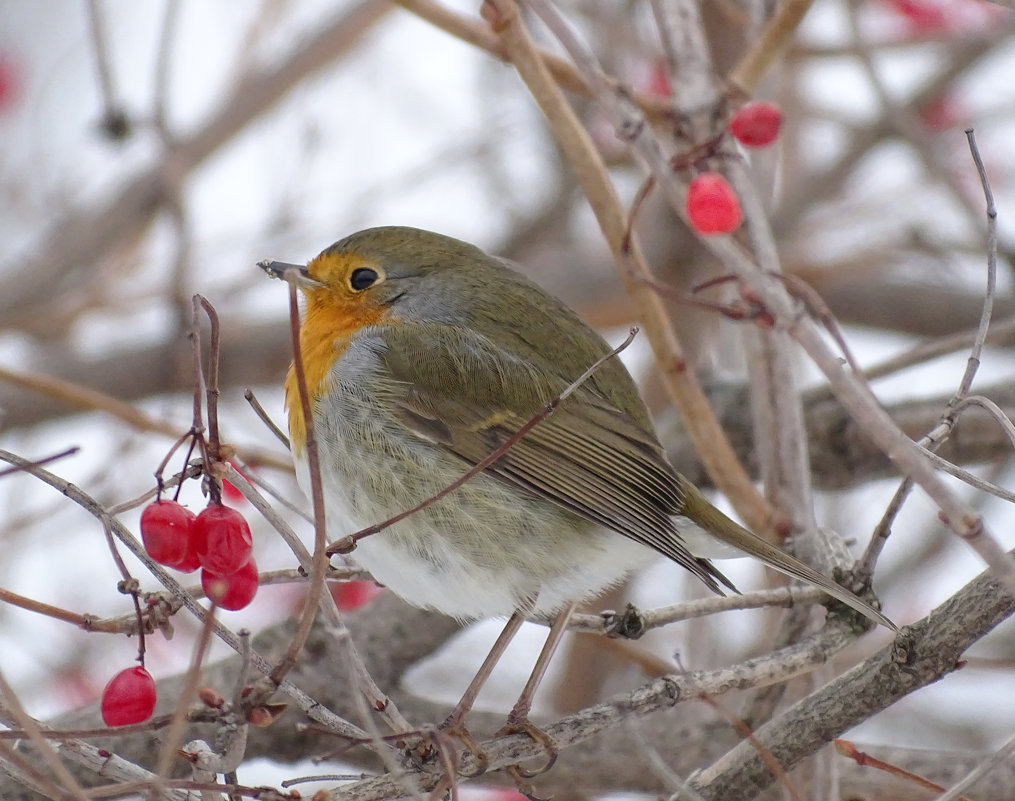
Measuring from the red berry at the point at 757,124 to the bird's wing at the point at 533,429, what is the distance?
25.5 inches

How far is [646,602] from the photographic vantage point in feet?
14.6

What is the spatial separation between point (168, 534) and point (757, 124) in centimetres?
134

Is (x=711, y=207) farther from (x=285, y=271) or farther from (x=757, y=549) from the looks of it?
(x=285, y=271)

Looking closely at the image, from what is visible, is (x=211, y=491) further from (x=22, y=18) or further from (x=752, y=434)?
(x=22, y=18)

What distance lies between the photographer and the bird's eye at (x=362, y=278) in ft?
9.09

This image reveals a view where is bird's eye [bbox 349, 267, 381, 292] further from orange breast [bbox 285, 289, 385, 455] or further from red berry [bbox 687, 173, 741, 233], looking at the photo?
red berry [bbox 687, 173, 741, 233]

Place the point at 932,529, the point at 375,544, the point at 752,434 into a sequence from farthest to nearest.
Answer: the point at 932,529, the point at 752,434, the point at 375,544

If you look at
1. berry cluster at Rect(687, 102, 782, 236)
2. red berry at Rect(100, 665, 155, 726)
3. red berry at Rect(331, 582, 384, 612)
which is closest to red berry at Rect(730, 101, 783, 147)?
berry cluster at Rect(687, 102, 782, 236)

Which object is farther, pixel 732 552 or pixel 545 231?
pixel 545 231

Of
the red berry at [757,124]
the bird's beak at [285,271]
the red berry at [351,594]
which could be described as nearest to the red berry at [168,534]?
the bird's beak at [285,271]

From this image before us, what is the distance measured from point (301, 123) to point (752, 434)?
7.63 ft

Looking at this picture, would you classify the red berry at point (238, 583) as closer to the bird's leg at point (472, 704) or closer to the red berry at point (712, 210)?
the bird's leg at point (472, 704)

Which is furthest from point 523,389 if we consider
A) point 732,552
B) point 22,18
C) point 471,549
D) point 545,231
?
point 22,18

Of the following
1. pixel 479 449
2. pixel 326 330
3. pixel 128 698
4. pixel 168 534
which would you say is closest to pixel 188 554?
pixel 168 534
